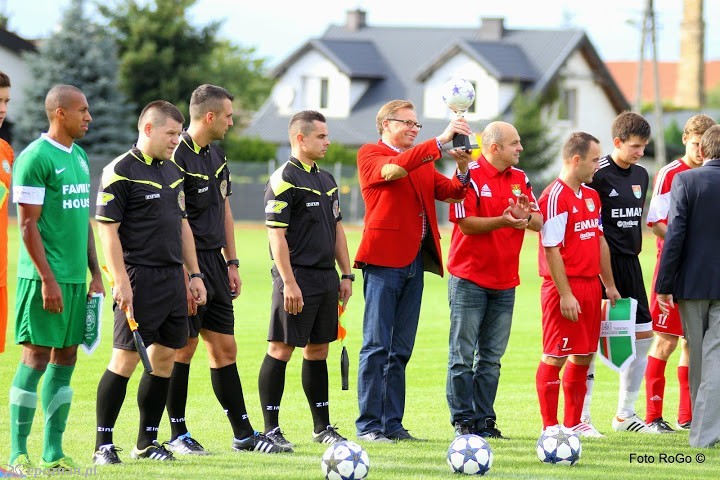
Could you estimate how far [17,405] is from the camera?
269 inches

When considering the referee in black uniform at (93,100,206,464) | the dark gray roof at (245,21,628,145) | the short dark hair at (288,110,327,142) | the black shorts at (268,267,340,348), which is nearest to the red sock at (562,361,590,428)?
the black shorts at (268,267,340,348)

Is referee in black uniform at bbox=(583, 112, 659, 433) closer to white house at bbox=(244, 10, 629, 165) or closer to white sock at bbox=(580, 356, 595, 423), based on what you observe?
white sock at bbox=(580, 356, 595, 423)

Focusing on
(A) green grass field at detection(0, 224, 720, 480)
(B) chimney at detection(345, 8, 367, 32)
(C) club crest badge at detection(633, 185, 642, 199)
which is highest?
(B) chimney at detection(345, 8, 367, 32)

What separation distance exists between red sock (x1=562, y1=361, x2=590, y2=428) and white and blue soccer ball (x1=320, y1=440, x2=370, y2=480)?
230 centimetres

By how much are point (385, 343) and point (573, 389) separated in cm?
145

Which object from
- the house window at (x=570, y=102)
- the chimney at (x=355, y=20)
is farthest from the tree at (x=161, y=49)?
the house window at (x=570, y=102)

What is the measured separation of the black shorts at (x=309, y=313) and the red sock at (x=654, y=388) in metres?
2.75

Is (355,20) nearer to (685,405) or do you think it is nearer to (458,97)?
(685,405)

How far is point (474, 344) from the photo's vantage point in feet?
27.6

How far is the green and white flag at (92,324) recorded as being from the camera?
691 cm

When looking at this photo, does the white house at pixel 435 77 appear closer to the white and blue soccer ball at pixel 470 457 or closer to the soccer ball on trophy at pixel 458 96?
the soccer ball on trophy at pixel 458 96

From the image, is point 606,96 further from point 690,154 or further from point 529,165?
point 690,154

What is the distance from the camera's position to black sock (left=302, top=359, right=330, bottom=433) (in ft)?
26.8

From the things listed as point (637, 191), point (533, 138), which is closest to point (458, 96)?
point (637, 191)
